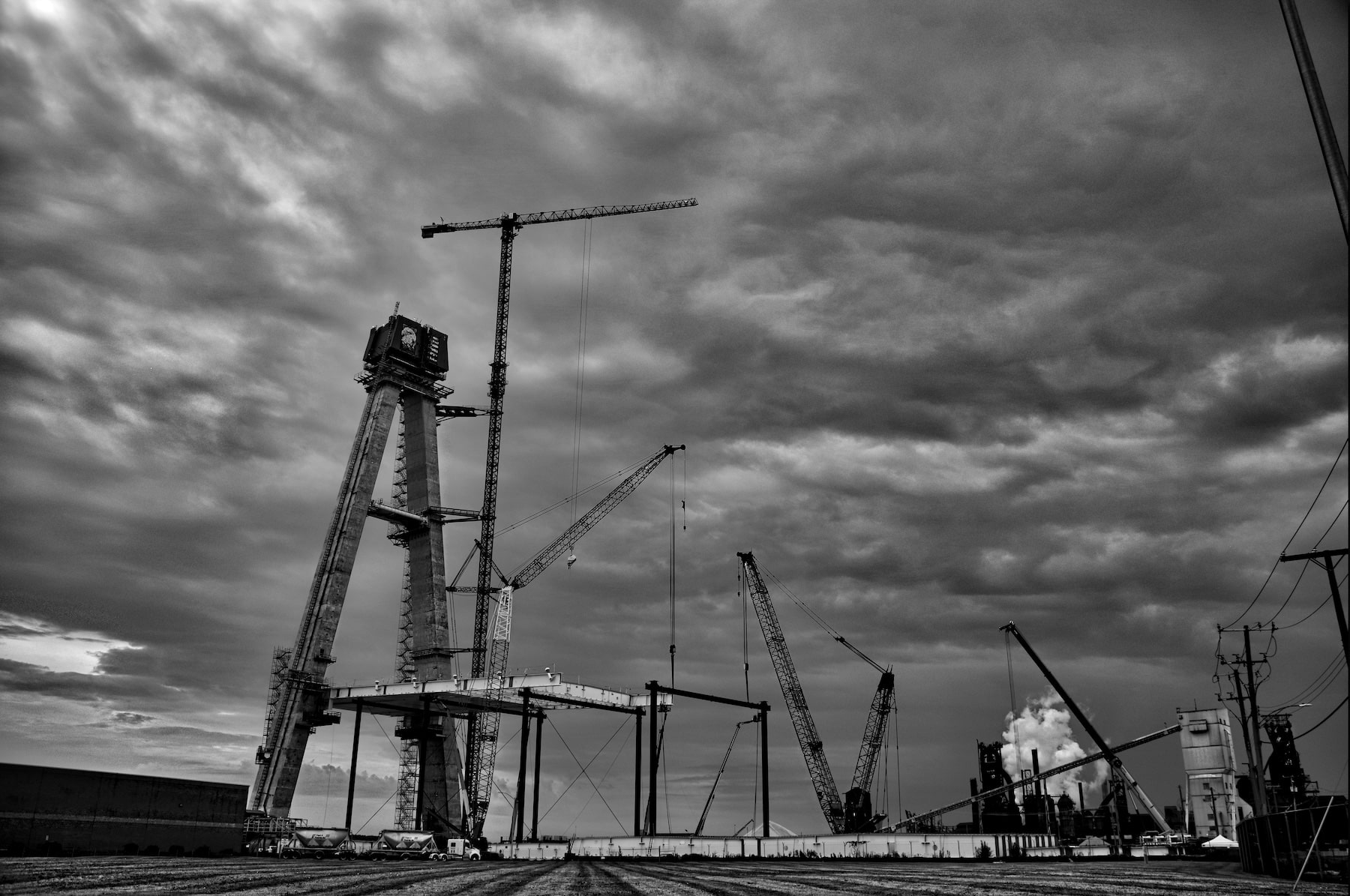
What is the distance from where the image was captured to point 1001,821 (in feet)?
522

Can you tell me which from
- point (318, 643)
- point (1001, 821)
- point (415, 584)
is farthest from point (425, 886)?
point (1001, 821)

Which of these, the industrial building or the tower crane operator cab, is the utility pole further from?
the tower crane operator cab

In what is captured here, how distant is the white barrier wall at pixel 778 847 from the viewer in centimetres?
9731

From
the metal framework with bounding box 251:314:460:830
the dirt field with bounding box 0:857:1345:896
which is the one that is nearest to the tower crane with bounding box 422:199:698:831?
the metal framework with bounding box 251:314:460:830

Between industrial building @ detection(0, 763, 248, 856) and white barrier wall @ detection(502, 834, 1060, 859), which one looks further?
white barrier wall @ detection(502, 834, 1060, 859)

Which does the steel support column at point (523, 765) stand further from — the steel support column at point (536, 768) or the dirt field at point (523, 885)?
the dirt field at point (523, 885)

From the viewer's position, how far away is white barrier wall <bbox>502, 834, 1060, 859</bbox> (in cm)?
9731

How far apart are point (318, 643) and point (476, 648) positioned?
2693cm

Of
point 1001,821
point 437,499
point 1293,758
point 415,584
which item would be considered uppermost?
point 437,499

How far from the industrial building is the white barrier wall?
31.6 metres

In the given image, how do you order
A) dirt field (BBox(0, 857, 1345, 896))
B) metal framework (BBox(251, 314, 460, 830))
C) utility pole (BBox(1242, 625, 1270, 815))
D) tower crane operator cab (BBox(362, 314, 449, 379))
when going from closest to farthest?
dirt field (BBox(0, 857, 1345, 896)) < utility pole (BBox(1242, 625, 1270, 815)) < metal framework (BBox(251, 314, 460, 830)) < tower crane operator cab (BBox(362, 314, 449, 379))

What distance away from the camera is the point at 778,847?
100 metres

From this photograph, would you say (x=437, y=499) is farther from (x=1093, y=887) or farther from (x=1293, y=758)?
(x=1293, y=758)

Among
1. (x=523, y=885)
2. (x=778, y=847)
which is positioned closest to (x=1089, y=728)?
(x=778, y=847)
